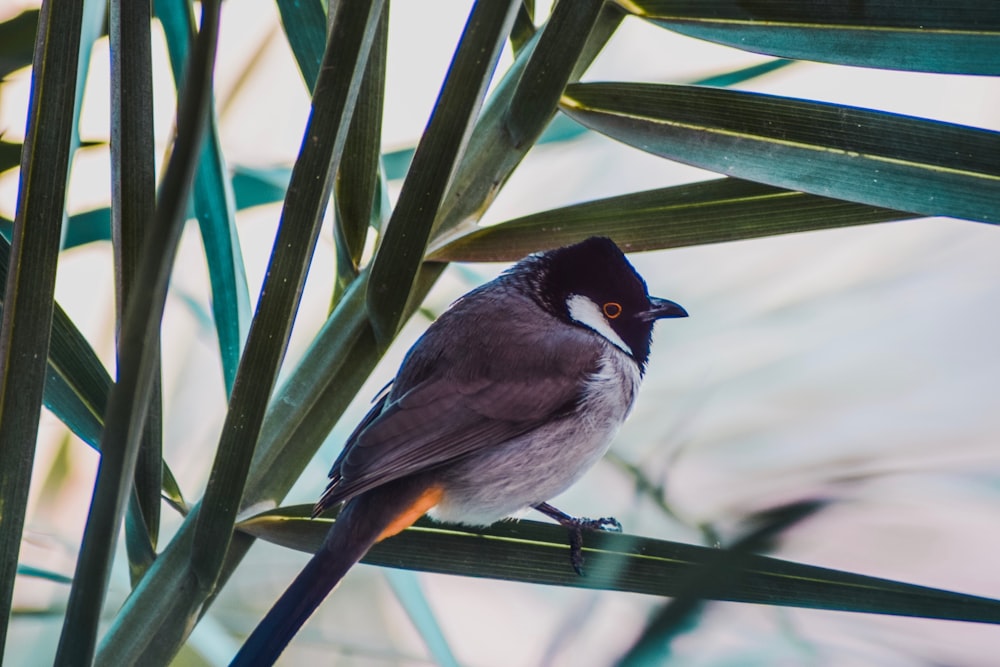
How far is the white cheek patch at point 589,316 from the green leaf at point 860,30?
92cm

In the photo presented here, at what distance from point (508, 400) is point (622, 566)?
2.39ft

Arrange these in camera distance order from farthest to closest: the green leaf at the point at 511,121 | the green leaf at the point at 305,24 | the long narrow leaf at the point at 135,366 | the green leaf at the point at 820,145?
the green leaf at the point at 305,24 < the green leaf at the point at 511,121 < the green leaf at the point at 820,145 < the long narrow leaf at the point at 135,366

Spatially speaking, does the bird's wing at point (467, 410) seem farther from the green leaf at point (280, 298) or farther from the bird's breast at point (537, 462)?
the green leaf at point (280, 298)

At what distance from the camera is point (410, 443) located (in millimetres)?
1711

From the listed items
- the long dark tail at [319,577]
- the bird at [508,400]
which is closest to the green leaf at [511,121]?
the bird at [508,400]

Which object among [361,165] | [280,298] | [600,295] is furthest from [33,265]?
[600,295]

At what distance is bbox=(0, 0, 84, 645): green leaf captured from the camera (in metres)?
1.06

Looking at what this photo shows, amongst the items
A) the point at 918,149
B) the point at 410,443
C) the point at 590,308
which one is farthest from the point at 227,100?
the point at 918,149

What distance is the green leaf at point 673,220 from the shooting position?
135cm

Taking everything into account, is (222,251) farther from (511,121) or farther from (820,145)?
(820,145)

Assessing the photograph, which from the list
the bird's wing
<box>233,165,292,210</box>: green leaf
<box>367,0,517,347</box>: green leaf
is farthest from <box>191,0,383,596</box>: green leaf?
<box>233,165,292,210</box>: green leaf

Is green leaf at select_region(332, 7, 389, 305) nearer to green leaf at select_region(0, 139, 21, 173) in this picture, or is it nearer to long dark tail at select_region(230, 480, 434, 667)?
long dark tail at select_region(230, 480, 434, 667)

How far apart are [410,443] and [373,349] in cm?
42

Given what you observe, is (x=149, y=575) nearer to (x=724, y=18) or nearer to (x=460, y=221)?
(x=460, y=221)
